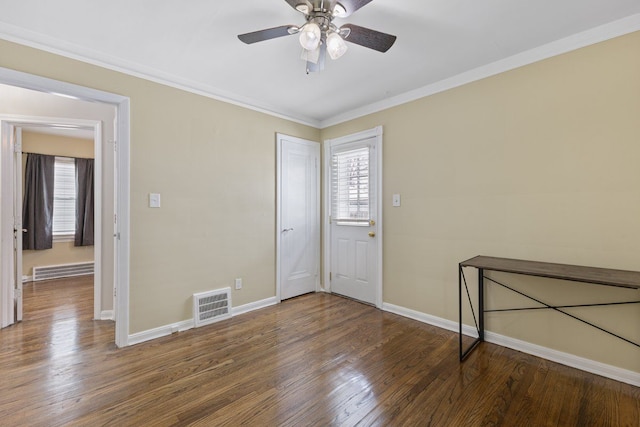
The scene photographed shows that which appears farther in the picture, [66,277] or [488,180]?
[66,277]

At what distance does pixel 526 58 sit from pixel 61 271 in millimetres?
7214

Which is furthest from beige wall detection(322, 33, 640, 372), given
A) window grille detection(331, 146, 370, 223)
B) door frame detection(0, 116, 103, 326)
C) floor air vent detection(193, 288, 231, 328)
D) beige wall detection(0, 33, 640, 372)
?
door frame detection(0, 116, 103, 326)

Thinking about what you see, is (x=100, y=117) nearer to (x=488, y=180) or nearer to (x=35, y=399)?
(x=35, y=399)

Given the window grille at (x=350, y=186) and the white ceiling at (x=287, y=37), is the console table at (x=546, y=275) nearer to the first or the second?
the window grille at (x=350, y=186)

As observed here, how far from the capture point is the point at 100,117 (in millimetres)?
3309

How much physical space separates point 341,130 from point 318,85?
1.00 metres

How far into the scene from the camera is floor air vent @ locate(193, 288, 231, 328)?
296cm

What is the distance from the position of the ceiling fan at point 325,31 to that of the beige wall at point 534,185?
1380 millimetres

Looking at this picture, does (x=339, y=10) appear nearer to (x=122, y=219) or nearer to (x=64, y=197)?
(x=122, y=219)

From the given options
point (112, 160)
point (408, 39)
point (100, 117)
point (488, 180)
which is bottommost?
point (488, 180)

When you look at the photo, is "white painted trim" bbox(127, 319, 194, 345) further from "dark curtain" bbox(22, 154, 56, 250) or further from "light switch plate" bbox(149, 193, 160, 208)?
"dark curtain" bbox(22, 154, 56, 250)

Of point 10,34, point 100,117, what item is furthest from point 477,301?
point 100,117

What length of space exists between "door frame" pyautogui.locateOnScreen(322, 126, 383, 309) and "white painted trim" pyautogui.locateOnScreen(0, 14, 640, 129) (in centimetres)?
32

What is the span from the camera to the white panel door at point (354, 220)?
3578mm
